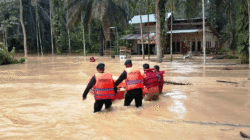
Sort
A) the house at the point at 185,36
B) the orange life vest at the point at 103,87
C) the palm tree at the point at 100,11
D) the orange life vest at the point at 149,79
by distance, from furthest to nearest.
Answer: the house at the point at 185,36, the palm tree at the point at 100,11, the orange life vest at the point at 149,79, the orange life vest at the point at 103,87

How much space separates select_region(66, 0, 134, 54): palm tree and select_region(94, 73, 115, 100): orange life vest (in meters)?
27.6

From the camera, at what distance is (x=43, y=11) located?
147 ft

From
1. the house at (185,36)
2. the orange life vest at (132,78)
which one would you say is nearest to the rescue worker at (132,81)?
the orange life vest at (132,78)

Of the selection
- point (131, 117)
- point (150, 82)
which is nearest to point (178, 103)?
point (150, 82)

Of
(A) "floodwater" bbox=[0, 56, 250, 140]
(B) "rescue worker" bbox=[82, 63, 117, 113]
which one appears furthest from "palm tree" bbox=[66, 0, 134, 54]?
(B) "rescue worker" bbox=[82, 63, 117, 113]

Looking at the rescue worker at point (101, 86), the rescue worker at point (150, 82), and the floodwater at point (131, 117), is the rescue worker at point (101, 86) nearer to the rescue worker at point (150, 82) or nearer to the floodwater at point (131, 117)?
the floodwater at point (131, 117)

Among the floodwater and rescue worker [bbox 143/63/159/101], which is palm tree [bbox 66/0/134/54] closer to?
the floodwater

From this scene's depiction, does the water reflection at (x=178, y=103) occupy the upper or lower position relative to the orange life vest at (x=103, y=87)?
lower

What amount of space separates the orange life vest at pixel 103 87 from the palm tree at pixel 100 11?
27572mm

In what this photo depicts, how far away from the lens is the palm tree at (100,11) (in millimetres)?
33062

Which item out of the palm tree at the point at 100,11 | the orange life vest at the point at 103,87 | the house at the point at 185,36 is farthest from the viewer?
the house at the point at 185,36

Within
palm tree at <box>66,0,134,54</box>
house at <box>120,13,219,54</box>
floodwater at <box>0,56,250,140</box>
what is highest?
palm tree at <box>66,0,134,54</box>

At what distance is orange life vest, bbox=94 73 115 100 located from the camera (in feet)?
18.5

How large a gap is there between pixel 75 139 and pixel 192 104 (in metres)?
3.78
